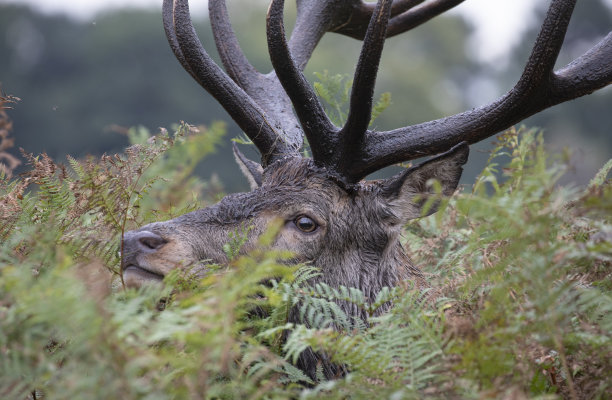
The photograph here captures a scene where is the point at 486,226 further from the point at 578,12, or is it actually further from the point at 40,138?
the point at 578,12

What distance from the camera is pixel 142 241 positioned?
10.3 ft

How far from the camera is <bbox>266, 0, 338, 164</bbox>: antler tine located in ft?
11.8

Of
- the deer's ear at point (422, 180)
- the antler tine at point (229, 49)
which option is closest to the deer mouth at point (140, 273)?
the deer's ear at point (422, 180)

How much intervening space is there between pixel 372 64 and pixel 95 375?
2.53m

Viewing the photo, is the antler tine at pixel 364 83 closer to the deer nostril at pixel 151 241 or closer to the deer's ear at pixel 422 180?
the deer's ear at pixel 422 180

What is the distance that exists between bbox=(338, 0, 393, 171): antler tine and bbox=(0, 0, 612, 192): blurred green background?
2503 centimetres

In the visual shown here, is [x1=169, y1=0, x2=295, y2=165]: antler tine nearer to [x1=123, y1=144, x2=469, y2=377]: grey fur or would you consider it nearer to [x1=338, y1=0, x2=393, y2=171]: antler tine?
[x1=123, y1=144, x2=469, y2=377]: grey fur

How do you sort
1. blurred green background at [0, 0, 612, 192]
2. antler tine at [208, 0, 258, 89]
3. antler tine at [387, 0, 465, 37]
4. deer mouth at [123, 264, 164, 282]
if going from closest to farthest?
1. deer mouth at [123, 264, 164, 282]
2. antler tine at [208, 0, 258, 89]
3. antler tine at [387, 0, 465, 37]
4. blurred green background at [0, 0, 612, 192]

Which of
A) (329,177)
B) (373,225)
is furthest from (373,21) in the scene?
(373,225)

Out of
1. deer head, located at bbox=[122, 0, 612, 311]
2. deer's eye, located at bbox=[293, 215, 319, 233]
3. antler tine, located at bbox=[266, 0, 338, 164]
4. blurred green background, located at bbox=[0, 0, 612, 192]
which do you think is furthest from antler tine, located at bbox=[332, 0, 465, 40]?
blurred green background, located at bbox=[0, 0, 612, 192]

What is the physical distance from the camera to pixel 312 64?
1893 inches

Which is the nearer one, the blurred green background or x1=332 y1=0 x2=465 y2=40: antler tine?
x1=332 y1=0 x2=465 y2=40: antler tine

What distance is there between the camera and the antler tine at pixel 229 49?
507 centimetres

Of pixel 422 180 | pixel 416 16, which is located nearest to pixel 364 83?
pixel 422 180
